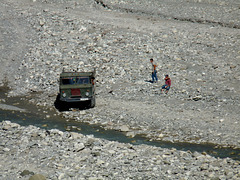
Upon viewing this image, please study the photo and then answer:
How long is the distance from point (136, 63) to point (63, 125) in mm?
10300

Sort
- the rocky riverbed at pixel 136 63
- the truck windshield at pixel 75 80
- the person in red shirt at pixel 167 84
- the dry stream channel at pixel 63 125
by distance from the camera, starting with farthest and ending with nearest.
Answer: the person in red shirt at pixel 167 84
the truck windshield at pixel 75 80
the rocky riverbed at pixel 136 63
the dry stream channel at pixel 63 125

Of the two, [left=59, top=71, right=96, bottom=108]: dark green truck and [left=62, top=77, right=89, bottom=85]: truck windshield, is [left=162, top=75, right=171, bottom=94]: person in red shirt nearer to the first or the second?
[left=59, top=71, right=96, bottom=108]: dark green truck

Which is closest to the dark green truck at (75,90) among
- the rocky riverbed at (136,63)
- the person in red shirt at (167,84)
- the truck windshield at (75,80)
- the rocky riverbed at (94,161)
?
the truck windshield at (75,80)

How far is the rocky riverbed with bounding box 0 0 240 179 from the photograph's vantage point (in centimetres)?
1975

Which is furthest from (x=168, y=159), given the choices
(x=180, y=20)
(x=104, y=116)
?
(x=180, y=20)

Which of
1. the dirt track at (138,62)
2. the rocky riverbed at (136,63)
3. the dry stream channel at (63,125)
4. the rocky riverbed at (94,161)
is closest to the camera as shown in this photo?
the rocky riverbed at (94,161)

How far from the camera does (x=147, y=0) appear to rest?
46.5 metres

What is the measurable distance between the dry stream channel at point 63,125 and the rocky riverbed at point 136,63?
603 mm

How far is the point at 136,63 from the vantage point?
29.9 meters

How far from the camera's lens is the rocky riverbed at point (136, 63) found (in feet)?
64.8

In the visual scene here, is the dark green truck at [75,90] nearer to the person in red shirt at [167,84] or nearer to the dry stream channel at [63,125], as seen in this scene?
the dry stream channel at [63,125]

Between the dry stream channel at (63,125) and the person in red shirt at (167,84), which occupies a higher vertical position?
the person in red shirt at (167,84)

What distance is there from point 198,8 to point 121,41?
14.3 metres

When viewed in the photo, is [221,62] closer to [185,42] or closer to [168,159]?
[185,42]
